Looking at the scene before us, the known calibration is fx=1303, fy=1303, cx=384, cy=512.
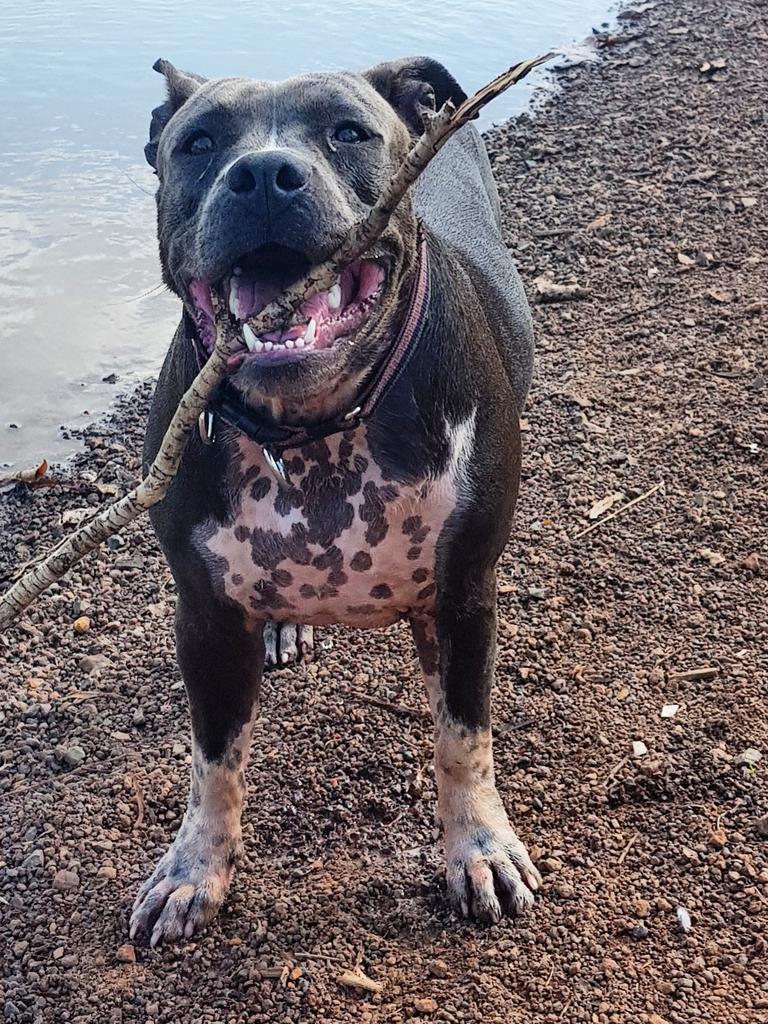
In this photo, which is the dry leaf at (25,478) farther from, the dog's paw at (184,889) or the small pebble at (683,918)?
the small pebble at (683,918)

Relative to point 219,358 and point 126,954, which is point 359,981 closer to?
point 126,954

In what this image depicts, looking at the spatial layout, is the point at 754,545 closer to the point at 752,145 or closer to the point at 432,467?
the point at 432,467

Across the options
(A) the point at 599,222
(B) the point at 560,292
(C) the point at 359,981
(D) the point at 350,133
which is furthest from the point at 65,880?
(A) the point at 599,222

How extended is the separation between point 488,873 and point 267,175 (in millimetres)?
A: 1622

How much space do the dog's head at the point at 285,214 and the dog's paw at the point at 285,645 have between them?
1.39m

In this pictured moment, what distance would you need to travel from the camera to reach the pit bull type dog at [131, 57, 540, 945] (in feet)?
8.10

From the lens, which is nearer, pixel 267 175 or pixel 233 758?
pixel 267 175

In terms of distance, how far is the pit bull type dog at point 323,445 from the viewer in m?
2.47

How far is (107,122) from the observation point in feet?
28.9

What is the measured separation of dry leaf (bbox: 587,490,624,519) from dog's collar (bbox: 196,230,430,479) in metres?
1.90

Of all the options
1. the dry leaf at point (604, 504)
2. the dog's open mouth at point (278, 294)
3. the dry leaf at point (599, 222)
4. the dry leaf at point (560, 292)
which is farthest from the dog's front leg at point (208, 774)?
the dry leaf at point (599, 222)

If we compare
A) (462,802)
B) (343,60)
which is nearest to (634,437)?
(462,802)

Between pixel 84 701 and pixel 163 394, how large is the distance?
49.9 inches

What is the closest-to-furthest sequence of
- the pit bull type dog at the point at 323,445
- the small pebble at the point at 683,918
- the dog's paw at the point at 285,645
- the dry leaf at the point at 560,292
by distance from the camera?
the pit bull type dog at the point at 323,445 → the small pebble at the point at 683,918 → the dog's paw at the point at 285,645 → the dry leaf at the point at 560,292
